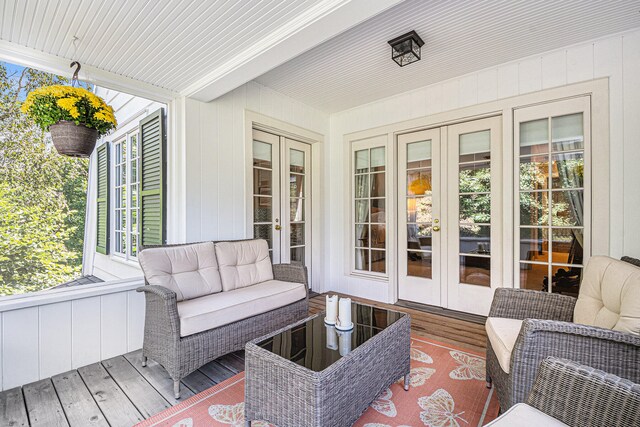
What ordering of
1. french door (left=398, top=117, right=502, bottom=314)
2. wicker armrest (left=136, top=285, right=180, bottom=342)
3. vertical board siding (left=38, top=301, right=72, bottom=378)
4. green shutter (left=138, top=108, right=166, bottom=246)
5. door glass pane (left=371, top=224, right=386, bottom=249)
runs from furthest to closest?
door glass pane (left=371, top=224, right=386, bottom=249), french door (left=398, top=117, right=502, bottom=314), green shutter (left=138, top=108, right=166, bottom=246), vertical board siding (left=38, top=301, right=72, bottom=378), wicker armrest (left=136, top=285, right=180, bottom=342)

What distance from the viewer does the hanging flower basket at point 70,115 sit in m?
1.96

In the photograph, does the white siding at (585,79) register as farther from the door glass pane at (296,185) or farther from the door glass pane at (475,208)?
the door glass pane at (296,185)

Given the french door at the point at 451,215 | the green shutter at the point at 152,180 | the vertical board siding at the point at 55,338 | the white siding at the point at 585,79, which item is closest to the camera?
the vertical board siding at the point at 55,338

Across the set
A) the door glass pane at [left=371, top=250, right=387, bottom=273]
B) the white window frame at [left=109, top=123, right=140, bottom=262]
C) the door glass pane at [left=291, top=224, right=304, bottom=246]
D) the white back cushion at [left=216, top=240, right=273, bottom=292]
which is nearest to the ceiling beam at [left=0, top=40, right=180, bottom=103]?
the white window frame at [left=109, top=123, right=140, bottom=262]

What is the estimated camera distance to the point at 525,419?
1103 millimetres

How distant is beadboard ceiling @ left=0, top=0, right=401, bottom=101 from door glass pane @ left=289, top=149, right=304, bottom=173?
167 cm

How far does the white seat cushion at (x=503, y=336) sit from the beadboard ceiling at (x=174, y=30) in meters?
2.04

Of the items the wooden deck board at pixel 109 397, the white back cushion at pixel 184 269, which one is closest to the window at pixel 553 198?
the white back cushion at pixel 184 269

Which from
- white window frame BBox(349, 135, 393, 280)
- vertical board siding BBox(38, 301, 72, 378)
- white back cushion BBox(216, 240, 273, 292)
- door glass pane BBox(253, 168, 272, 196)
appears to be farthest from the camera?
white window frame BBox(349, 135, 393, 280)

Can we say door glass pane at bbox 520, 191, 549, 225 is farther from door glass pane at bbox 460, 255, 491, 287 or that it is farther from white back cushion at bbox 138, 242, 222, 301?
white back cushion at bbox 138, 242, 222, 301

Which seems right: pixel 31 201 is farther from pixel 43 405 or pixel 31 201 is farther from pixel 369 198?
pixel 369 198

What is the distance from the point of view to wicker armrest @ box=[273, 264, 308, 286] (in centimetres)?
307

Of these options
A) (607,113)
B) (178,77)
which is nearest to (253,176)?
(178,77)

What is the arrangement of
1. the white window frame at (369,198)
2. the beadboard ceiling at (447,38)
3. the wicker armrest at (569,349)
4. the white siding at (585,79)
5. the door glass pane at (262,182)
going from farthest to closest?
the white window frame at (369,198) < the door glass pane at (262,182) < the white siding at (585,79) < the beadboard ceiling at (447,38) < the wicker armrest at (569,349)
